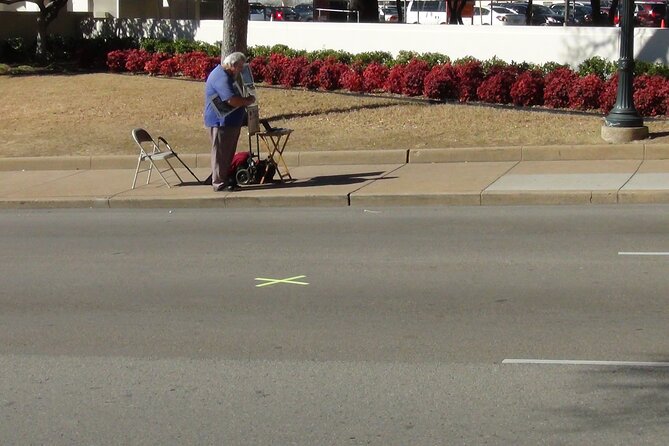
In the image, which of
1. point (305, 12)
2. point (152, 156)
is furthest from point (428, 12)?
point (152, 156)

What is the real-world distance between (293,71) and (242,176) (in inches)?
296

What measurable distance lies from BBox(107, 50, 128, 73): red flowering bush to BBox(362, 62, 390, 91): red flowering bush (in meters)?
7.75

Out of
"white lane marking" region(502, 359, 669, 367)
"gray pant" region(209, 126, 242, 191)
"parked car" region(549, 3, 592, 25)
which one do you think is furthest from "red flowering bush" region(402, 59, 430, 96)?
"parked car" region(549, 3, 592, 25)

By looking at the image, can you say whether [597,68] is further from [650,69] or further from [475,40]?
[475,40]

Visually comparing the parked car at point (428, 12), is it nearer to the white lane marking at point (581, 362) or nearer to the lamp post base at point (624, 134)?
the lamp post base at point (624, 134)

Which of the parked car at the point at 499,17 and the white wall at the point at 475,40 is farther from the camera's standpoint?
the parked car at the point at 499,17

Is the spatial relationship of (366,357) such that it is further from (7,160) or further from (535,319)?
(7,160)

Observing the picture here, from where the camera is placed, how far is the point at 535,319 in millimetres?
7848

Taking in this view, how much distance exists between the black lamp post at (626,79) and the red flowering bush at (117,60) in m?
14.0

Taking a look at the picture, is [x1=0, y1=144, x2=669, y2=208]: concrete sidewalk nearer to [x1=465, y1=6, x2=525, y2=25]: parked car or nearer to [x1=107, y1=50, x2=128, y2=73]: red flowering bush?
[x1=107, y1=50, x2=128, y2=73]: red flowering bush

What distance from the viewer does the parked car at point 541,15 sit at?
46.0m

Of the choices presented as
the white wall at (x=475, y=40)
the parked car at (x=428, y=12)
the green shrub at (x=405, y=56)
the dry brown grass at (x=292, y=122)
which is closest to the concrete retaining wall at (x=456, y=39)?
the white wall at (x=475, y=40)

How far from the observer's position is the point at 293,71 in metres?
21.8

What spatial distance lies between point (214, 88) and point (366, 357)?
25.3 ft
